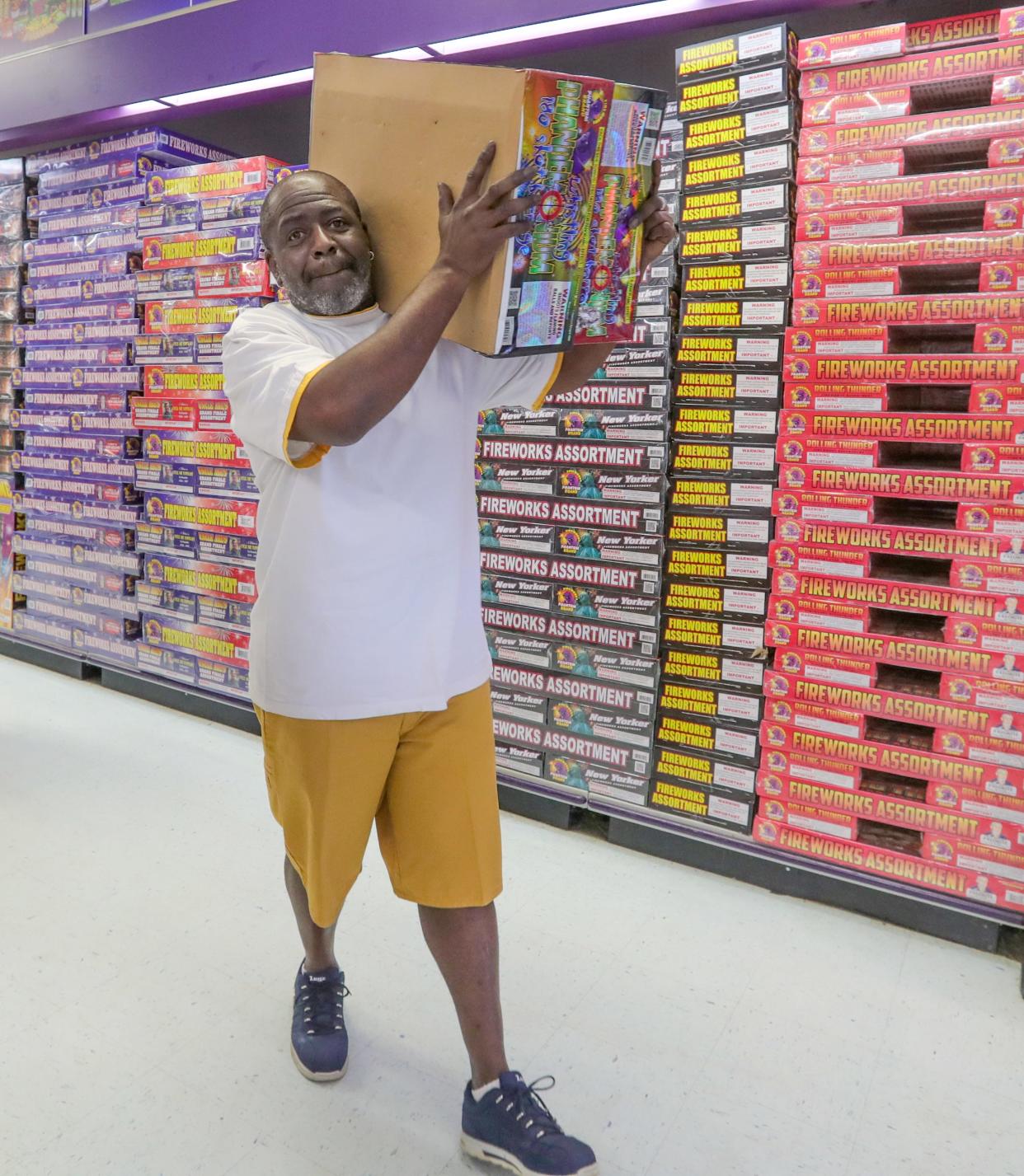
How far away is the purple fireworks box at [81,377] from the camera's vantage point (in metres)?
4.07

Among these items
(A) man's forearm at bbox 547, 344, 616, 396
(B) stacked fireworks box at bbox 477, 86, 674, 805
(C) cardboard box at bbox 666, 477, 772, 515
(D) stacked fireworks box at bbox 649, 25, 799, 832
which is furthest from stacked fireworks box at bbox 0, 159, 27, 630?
(A) man's forearm at bbox 547, 344, 616, 396

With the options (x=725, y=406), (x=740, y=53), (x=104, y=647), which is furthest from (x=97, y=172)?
(x=725, y=406)

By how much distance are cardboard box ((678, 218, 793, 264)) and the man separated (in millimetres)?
1123

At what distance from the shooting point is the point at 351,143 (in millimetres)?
1462

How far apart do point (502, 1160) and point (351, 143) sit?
169cm

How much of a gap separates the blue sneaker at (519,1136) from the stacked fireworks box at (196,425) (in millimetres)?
2501

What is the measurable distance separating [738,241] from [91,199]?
121 inches

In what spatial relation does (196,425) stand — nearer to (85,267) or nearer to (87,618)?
(85,267)

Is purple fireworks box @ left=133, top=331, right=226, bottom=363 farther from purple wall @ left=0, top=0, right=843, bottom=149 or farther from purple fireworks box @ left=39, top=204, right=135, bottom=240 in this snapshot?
purple wall @ left=0, top=0, right=843, bottom=149

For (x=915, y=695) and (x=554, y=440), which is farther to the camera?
(x=554, y=440)

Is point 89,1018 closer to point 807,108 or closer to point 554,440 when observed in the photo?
point 554,440

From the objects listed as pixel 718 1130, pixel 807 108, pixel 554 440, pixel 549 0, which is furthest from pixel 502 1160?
pixel 549 0

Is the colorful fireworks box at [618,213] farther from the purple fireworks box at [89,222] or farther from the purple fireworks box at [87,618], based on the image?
the purple fireworks box at [87,618]

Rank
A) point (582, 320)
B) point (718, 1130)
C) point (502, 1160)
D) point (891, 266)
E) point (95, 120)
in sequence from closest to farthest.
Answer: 1. point (582, 320)
2. point (502, 1160)
3. point (718, 1130)
4. point (891, 266)
5. point (95, 120)
